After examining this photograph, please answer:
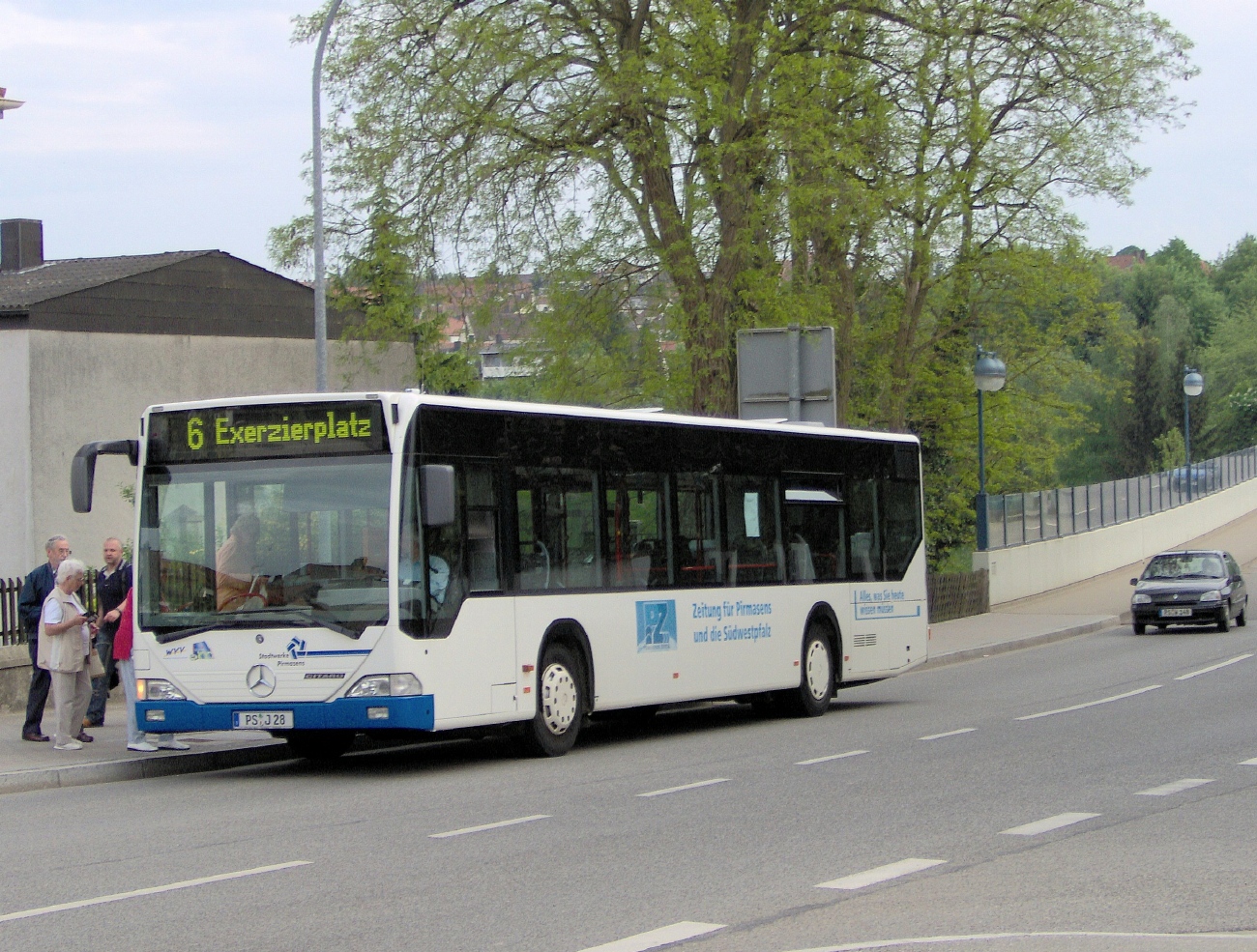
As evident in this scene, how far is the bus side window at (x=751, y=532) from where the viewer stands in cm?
1633

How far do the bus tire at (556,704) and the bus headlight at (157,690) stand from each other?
9.06 ft

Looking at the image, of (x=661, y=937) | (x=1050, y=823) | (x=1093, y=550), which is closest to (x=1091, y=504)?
(x=1093, y=550)

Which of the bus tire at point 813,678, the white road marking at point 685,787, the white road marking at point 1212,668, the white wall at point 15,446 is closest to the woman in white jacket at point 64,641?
the white road marking at point 685,787

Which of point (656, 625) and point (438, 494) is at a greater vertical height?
point (438, 494)

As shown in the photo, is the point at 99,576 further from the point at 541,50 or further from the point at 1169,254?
the point at 1169,254

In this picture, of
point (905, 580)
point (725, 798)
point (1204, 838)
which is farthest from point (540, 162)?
point (1204, 838)

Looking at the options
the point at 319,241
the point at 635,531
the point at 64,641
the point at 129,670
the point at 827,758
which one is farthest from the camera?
the point at 319,241

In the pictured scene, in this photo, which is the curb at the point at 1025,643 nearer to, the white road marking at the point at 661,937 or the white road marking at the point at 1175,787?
the white road marking at the point at 1175,787

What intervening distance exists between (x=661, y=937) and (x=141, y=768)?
26.7 ft

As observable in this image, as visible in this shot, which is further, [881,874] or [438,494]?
[438,494]

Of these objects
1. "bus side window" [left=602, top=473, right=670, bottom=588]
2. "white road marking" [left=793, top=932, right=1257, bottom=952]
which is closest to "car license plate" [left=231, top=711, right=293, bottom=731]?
"bus side window" [left=602, top=473, right=670, bottom=588]

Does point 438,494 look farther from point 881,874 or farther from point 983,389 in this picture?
point 983,389

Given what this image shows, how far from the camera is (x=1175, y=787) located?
11.1m

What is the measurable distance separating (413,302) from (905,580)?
406 inches
